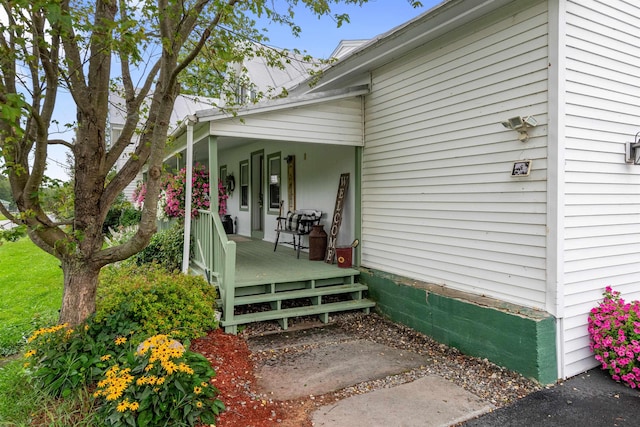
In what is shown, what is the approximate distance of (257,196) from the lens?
32.5 ft

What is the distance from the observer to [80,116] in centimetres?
345

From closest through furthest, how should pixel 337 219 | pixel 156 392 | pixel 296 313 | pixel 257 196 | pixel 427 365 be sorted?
pixel 156 392 → pixel 427 365 → pixel 296 313 → pixel 337 219 → pixel 257 196

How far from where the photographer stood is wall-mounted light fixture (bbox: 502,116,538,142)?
3.38m

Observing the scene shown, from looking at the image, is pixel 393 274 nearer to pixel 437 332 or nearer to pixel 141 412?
pixel 437 332

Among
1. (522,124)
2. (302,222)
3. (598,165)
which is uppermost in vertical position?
(522,124)

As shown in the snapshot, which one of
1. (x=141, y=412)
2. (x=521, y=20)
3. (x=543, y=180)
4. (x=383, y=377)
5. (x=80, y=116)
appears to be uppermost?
(x=521, y=20)

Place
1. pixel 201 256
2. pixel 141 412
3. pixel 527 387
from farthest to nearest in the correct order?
pixel 201 256 → pixel 527 387 → pixel 141 412

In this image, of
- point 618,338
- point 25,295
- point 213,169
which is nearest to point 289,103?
point 213,169

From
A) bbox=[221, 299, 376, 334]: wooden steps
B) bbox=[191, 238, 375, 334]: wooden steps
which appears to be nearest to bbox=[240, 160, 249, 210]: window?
bbox=[191, 238, 375, 334]: wooden steps

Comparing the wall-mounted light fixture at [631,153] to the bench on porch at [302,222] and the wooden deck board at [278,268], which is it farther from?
the bench on porch at [302,222]

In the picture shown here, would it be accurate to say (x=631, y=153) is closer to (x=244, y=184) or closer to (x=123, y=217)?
(x=244, y=184)

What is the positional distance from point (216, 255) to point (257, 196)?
15.9 feet

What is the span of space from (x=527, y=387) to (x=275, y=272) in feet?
11.0

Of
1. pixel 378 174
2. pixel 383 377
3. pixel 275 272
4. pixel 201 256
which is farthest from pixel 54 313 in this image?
pixel 378 174
